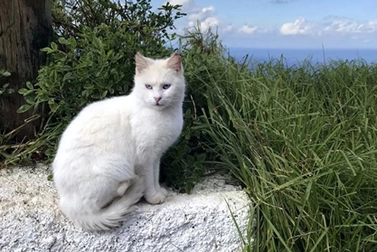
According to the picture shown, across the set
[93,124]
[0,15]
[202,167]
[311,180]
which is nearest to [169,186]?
[202,167]

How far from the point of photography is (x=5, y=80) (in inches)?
79.1

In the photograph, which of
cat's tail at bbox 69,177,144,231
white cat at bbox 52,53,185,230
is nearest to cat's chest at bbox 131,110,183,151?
white cat at bbox 52,53,185,230

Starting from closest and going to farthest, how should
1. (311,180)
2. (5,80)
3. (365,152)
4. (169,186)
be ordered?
(311,180) < (365,152) < (169,186) < (5,80)

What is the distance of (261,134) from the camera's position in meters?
1.84

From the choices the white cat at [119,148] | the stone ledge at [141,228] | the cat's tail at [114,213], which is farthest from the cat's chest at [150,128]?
the stone ledge at [141,228]

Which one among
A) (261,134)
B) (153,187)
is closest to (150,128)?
(153,187)

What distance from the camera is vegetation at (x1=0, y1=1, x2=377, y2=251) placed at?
1618mm

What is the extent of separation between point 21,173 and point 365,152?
51.7 inches

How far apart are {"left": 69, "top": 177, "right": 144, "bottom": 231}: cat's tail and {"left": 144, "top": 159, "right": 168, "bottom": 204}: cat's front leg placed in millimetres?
28

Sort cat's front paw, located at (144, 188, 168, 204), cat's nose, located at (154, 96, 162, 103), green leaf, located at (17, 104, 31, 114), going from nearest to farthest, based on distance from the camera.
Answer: cat's nose, located at (154, 96, 162, 103) < cat's front paw, located at (144, 188, 168, 204) < green leaf, located at (17, 104, 31, 114)

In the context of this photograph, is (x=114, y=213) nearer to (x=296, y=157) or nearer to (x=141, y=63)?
(x=141, y=63)

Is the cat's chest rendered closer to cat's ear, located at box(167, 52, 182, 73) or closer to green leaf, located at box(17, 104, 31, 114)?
cat's ear, located at box(167, 52, 182, 73)

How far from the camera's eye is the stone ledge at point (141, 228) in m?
1.63

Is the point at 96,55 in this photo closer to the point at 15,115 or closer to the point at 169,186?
Answer: the point at 15,115
